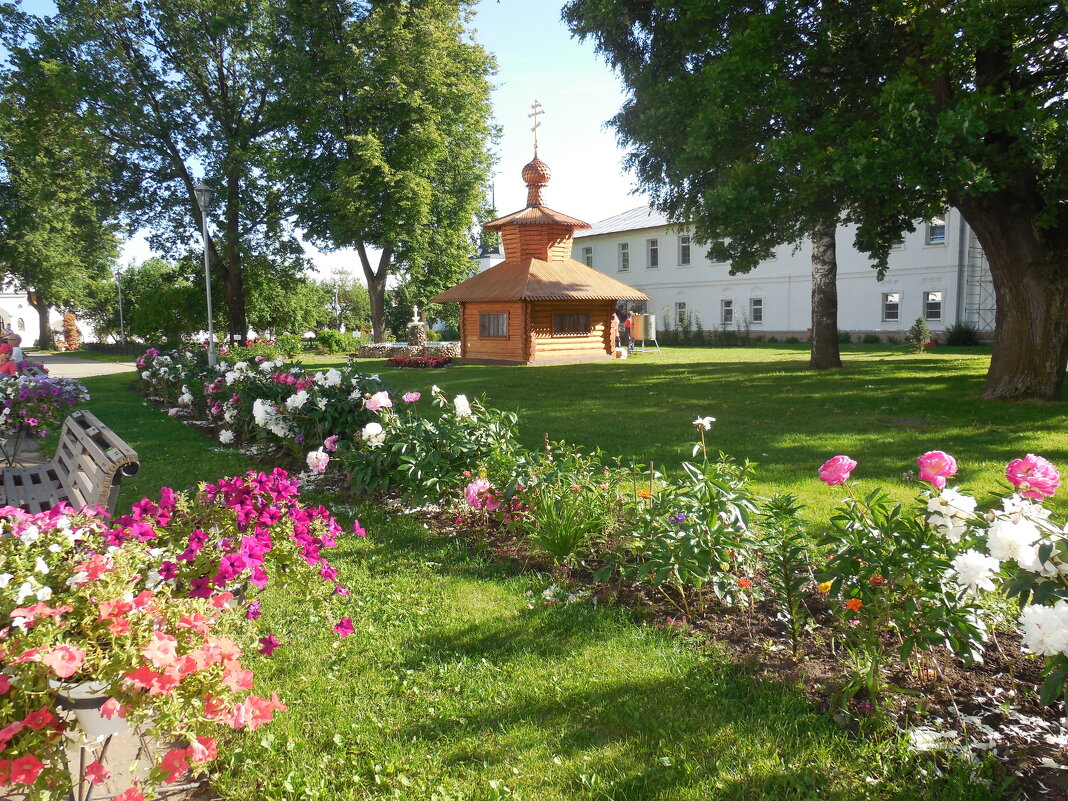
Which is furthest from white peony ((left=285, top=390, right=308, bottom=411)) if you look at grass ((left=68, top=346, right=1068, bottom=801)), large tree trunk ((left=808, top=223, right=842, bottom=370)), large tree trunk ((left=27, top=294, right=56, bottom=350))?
large tree trunk ((left=27, top=294, right=56, bottom=350))

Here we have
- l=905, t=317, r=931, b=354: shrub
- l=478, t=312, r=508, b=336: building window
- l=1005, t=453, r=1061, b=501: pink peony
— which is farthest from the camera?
l=478, t=312, r=508, b=336: building window

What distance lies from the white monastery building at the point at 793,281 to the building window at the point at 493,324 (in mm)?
6607

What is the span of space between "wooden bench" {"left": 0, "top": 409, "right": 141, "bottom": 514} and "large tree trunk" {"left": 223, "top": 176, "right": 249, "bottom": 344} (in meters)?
22.1

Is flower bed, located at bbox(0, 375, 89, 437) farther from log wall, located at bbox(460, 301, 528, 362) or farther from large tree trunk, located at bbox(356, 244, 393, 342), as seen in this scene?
large tree trunk, located at bbox(356, 244, 393, 342)

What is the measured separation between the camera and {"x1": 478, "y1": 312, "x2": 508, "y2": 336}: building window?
81.7 feet

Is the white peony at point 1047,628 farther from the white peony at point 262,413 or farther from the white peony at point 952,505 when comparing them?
the white peony at point 262,413

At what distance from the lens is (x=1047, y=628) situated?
6.70 feet

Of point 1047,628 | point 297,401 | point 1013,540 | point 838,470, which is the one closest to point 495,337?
point 297,401

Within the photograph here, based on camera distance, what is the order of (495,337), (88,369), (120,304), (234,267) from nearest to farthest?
1. (495,337)
2. (234,267)
3. (88,369)
4. (120,304)

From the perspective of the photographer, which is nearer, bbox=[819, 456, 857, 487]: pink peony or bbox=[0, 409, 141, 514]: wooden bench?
bbox=[819, 456, 857, 487]: pink peony

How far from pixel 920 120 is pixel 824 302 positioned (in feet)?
28.7

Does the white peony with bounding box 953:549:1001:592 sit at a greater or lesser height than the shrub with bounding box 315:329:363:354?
lesser

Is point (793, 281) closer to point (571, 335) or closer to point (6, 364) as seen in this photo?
point (571, 335)

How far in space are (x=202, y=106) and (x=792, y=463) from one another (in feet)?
87.1
